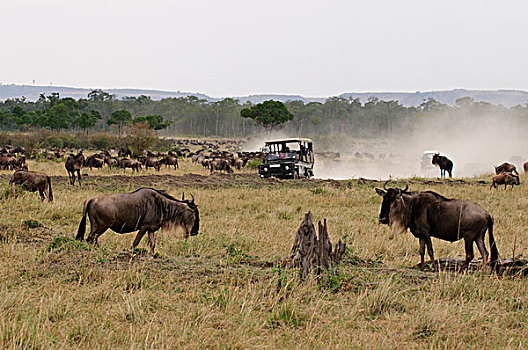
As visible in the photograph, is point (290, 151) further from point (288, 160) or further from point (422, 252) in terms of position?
point (422, 252)

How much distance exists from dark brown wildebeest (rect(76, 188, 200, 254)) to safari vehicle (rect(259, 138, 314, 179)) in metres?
16.7

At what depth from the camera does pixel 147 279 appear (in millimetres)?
5945

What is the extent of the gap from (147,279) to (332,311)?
232cm

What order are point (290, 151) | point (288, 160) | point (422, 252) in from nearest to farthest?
point (422, 252) → point (288, 160) → point (290, 151)

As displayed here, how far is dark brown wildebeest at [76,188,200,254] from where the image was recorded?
780 cm

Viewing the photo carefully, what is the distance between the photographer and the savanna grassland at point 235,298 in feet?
14.4

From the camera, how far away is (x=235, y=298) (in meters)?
5.27

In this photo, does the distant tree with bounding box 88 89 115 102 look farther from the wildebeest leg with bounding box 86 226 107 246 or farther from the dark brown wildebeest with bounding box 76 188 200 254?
the wildebeest leg with bounding box 86 226 107 246

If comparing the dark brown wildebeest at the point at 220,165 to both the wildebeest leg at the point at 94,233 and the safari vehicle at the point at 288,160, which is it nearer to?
the safari vehicle at the point at 288,160

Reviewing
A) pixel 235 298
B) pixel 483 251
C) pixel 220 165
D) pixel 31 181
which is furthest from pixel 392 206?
pixel 220 165

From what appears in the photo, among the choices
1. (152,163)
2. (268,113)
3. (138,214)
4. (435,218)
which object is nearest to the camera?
(435,218)

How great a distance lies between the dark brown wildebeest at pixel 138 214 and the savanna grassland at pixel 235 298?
0.36 meters

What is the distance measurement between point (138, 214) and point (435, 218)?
480 centimetres

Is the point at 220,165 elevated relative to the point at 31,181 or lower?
lower
